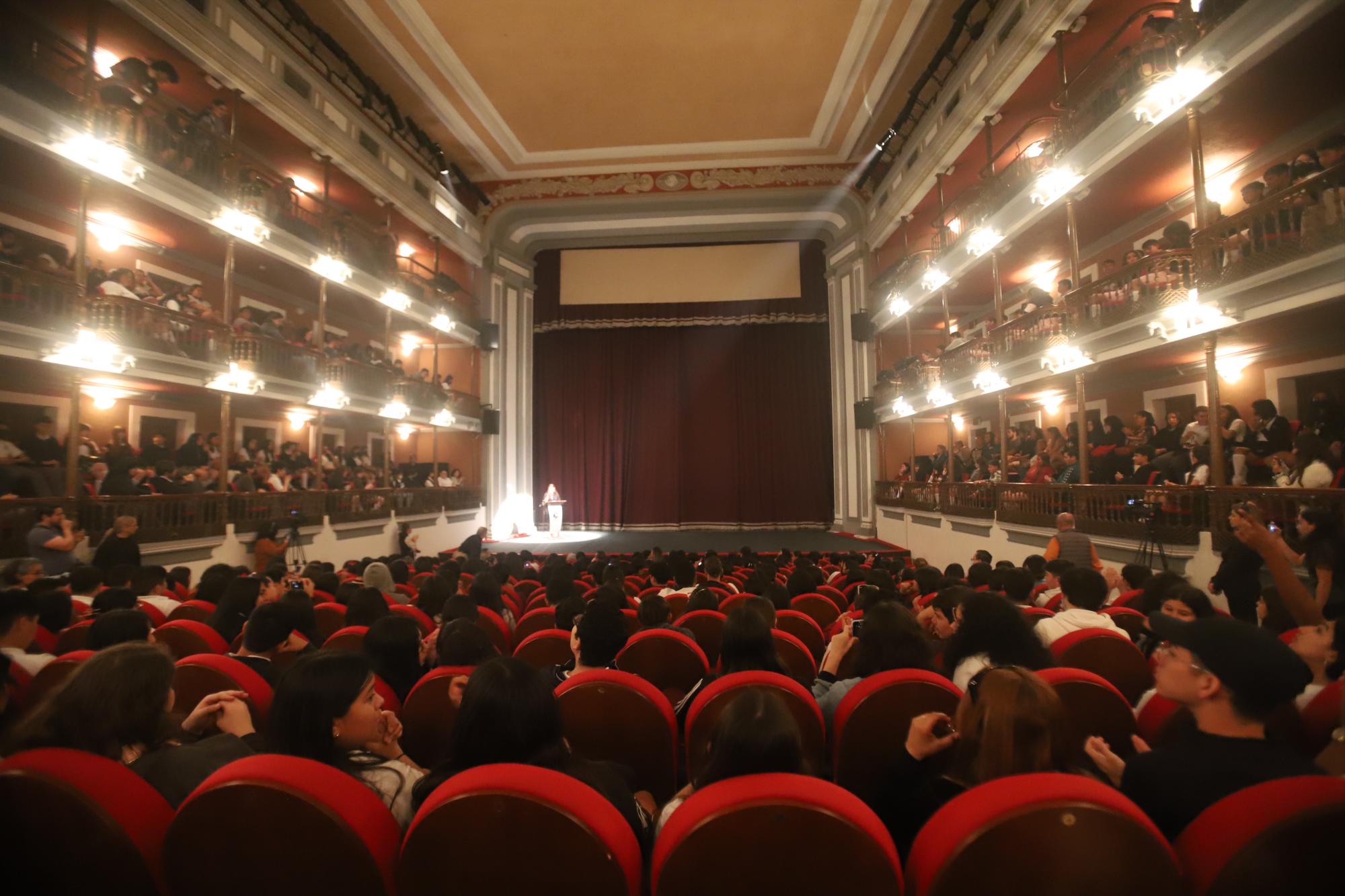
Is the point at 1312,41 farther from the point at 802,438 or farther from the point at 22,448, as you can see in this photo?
the point at 22,448

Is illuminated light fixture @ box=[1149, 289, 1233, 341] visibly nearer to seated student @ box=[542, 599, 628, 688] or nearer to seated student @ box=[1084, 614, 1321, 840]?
A: seated student @ box=[1084, 614, 1321, 840]

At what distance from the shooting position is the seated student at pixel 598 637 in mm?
2467

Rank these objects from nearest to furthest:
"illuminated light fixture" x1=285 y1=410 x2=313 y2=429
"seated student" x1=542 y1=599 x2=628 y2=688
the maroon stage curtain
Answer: "seated student" x1=542 y1=599 x2=628 y2=688 < "illuminated light fixture" x1=285 y1=410 x2=313 y2=429 < the maroon stage curtain

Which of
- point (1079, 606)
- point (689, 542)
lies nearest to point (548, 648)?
point (1079, 606)

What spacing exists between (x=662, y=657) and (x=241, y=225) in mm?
9845

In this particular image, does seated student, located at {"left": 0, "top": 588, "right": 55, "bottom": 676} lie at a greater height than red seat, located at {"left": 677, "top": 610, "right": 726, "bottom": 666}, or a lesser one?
greater

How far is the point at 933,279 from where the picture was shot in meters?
12.1

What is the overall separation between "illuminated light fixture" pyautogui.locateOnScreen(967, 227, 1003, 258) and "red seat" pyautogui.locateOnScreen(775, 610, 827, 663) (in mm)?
8912

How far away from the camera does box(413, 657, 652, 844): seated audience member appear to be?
1.47 meters

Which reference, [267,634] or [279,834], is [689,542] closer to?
[267,634]

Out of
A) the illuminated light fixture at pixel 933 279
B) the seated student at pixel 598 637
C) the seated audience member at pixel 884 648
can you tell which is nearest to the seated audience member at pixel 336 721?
the seated student at pixel 598 637

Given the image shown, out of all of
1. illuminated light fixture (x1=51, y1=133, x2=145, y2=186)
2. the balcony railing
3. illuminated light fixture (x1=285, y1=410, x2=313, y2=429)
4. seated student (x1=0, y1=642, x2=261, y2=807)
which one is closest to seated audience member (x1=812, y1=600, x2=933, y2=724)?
seated student (x1=0, y1=642, x2=261, y2=807)

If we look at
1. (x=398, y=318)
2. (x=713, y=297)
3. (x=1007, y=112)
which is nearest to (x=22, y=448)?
(x=398, y=318)

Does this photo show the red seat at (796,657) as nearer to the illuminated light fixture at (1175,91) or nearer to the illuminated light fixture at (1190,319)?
the illuminated light fixture at (1190,319)
